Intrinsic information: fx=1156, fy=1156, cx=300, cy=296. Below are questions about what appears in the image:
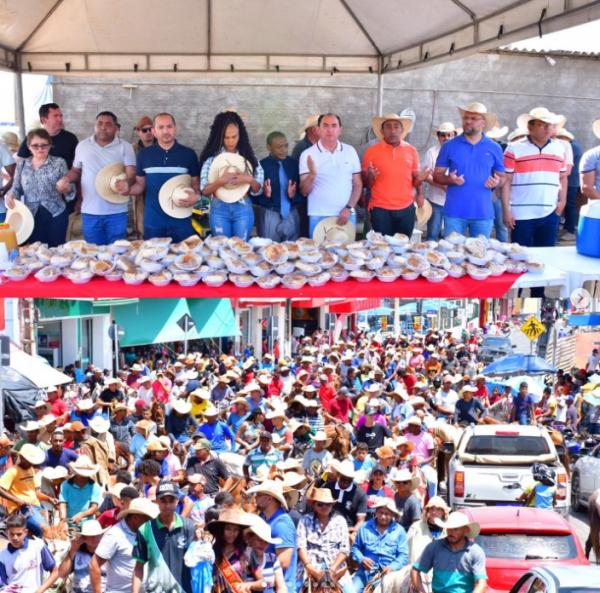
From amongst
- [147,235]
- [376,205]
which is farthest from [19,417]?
[376,205]

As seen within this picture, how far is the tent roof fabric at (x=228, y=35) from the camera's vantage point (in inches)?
499

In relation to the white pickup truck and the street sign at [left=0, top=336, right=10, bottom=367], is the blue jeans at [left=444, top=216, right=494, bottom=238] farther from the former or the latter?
the street sign at [left=0, top=336, right=10, bottom=367]

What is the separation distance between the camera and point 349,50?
13.9 meters

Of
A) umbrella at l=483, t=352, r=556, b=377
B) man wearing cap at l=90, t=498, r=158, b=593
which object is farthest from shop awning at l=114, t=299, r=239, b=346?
man wearing cap at l=90, t=498, r=158, b=593

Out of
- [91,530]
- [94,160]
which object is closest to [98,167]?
[94,160]

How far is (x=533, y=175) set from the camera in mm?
12156

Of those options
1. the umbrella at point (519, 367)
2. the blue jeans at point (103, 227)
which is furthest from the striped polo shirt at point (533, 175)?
the umbrella at point (519, 367)

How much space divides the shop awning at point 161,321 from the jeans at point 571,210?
1499 cm

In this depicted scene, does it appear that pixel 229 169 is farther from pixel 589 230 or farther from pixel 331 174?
pixel 589 230

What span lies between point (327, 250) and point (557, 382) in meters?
16.7

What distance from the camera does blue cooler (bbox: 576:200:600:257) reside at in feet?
36.9

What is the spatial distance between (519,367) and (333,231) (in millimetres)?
13977

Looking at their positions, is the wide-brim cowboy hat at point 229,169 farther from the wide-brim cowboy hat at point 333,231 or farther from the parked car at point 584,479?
the parked car at point 584,479

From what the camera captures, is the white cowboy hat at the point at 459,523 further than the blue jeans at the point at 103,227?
No
